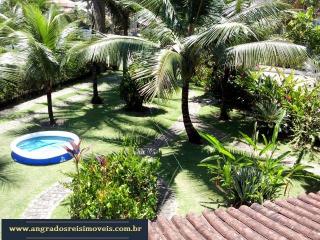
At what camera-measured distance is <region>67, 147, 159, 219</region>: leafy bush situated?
791 cm

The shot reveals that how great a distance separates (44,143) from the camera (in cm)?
1389

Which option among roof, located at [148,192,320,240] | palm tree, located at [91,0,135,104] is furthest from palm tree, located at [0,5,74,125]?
roof, located at [148,192,320,240]

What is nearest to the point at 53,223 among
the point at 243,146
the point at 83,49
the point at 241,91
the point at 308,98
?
the point at 83,49

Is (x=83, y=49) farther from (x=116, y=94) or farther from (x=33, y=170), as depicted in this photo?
(x=116, y=94)

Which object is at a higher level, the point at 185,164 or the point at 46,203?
the point at 185,164

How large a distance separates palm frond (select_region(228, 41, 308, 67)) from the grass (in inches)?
181

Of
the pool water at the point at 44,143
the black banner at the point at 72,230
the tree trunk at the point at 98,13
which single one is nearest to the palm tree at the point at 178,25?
the pool water at the point at 44,143

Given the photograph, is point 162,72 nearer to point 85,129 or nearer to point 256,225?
point 85,129

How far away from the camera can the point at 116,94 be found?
20.8 metres

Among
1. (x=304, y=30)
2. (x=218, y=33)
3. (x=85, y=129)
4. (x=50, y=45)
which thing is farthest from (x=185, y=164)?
(x=304, y=30)

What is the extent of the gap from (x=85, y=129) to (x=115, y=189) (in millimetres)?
6987

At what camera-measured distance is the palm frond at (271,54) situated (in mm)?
11297

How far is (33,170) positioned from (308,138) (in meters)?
9.54

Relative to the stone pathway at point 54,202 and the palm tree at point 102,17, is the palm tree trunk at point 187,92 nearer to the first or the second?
the stone pathway at point 54,202
